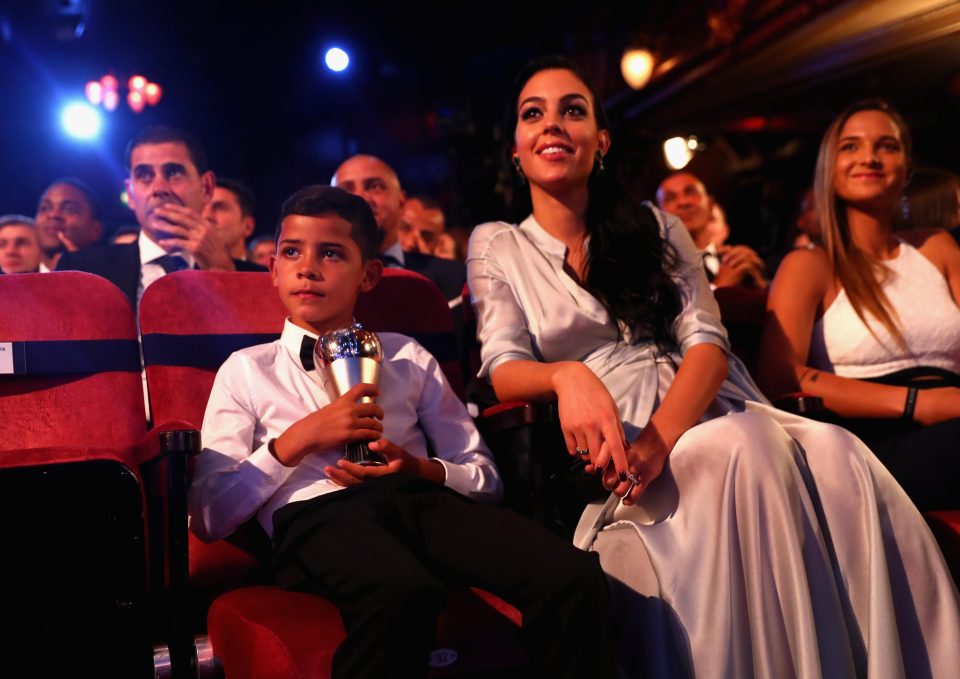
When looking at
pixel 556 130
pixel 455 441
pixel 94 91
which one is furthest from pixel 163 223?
pixel 94 91

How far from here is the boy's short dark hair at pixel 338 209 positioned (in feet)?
6.74

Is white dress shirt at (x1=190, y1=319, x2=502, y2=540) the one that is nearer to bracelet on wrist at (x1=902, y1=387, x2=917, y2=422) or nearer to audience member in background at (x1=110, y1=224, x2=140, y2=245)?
bracelet on wrist at (x1=902, y1=387, x2=917, y2=422)

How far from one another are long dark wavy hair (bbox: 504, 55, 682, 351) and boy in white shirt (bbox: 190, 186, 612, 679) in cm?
47

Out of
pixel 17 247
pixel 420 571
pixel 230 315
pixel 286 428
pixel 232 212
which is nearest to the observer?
pixel 420 571

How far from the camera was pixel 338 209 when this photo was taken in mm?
2068

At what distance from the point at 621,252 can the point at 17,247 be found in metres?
3.06

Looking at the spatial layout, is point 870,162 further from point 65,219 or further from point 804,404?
point 65,219

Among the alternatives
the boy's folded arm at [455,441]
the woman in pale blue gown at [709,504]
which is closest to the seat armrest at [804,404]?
the woman in pale blue gown at [709,504]

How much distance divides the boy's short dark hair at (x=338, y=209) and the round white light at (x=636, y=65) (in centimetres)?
659

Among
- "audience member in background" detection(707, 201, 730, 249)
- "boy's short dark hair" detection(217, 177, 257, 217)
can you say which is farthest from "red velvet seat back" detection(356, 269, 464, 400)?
"audience member in background" detection(707, 201, 730, 249)

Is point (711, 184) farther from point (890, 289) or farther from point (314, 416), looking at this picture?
point (314, 416)

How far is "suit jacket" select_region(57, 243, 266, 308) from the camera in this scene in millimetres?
2932

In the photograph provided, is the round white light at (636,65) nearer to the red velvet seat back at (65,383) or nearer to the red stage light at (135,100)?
the red stage light at (135,100)

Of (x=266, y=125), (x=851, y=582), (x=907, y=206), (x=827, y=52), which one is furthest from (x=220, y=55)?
(x=851, y=582)
